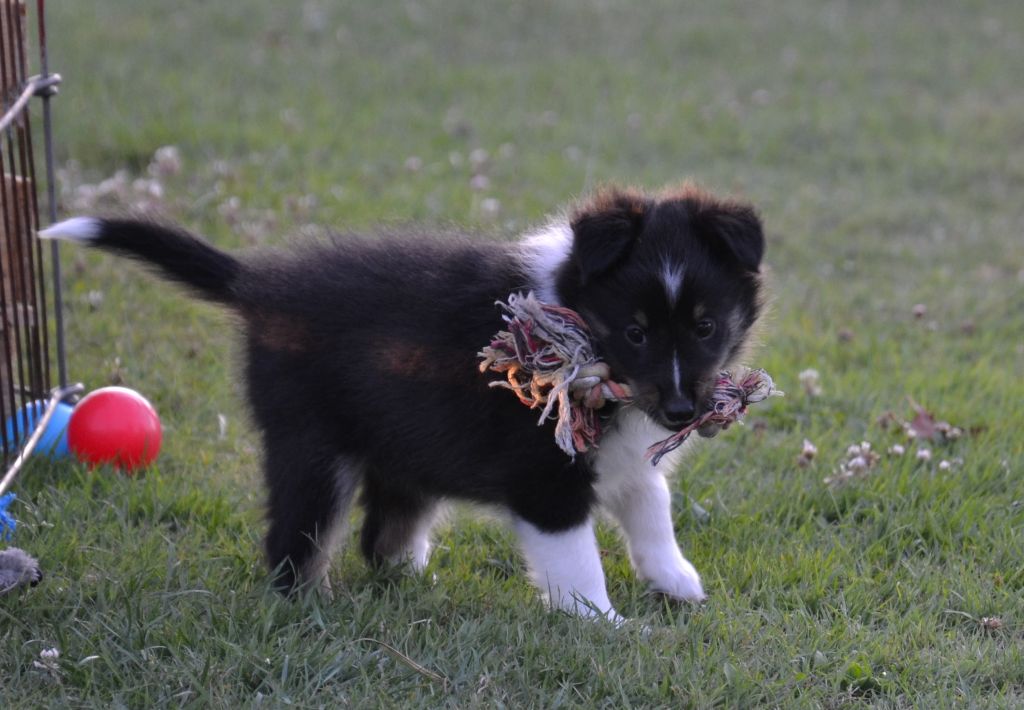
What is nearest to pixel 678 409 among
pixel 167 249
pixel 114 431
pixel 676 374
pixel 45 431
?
pixel 676 374

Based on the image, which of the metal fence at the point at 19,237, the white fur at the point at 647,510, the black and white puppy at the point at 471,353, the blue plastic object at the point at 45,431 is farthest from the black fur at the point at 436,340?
the blue plastic object at the point at 45,431

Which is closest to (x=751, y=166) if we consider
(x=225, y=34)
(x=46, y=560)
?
(x=225, y=34)

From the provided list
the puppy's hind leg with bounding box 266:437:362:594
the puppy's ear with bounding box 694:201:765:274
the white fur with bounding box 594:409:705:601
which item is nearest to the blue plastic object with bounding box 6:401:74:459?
the puppy's hind leg with bounding box 266:437:362:594

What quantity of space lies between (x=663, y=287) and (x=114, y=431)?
2.04 metres

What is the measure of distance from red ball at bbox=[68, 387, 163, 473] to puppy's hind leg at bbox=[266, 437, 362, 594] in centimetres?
88

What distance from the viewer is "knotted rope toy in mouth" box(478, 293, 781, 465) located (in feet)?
10.6

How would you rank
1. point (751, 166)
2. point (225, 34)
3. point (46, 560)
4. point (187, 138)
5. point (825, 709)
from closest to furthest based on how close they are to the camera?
point (825, 709) → point (46, 560) → point (187, 138) → point (751, 166) → point (225, 34)

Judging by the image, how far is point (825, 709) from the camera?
306cm

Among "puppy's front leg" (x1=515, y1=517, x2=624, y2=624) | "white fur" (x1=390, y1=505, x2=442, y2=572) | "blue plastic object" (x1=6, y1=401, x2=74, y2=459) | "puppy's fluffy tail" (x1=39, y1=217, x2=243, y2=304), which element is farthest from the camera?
"blue plastic object" (x1=6, y1=401, x2=74, y2=459)

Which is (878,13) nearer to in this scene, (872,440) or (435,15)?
(435,15)

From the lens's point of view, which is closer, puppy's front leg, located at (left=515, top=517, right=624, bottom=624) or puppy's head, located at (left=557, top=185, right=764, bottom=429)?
puppy's head, located at (left=557, top=185, right=764, bottom=429)

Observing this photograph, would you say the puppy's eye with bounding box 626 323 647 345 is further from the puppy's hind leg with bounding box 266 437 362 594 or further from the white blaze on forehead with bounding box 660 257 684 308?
the puppy's hind leg with bounding box 266 437 362 594

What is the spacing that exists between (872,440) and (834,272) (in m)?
2.48

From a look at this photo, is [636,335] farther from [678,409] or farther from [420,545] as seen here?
[420,545]
